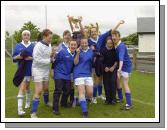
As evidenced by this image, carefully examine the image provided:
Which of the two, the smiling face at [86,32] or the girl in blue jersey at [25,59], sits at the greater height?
the smiling face at [86,32]

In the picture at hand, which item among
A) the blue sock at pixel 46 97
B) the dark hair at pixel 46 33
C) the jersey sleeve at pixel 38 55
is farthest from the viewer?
the blue sock at pixel 46 97

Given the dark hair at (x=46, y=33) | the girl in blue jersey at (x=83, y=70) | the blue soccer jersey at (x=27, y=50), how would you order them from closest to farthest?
the dark hair at (x=46, y=33) < the girl in blue jersey at (x=83, y=70) < the blue soccer jersey at (x=27, y=50)

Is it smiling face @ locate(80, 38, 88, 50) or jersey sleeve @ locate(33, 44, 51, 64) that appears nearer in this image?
jersey sleeve @ locate(33, 44, 51, 64)

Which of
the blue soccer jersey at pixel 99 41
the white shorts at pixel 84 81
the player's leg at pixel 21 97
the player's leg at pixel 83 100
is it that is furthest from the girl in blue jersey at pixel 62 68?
the blue soccer jersey at pixel 99 41

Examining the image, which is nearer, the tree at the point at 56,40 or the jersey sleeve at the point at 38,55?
the jersey sleeve at the point at 38,55

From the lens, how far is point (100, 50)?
8.27 metres

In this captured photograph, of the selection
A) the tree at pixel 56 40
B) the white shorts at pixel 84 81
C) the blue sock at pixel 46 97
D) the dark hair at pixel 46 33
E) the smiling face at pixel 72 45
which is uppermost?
the dark hair at pixel 46 33

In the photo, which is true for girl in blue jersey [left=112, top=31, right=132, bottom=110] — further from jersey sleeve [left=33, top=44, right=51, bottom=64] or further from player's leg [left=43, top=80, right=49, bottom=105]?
jersey sleeve [left=33, top=44, right=51, bottom=64]

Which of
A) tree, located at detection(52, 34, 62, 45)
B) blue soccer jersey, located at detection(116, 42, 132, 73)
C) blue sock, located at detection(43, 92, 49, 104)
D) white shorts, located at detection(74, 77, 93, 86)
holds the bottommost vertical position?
blue sock, located at detection(43, 92, 49, 104)

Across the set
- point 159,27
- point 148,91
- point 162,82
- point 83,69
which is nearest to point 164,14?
point 159,27

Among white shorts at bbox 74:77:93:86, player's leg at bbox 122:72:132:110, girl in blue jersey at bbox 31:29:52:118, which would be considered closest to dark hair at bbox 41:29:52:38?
girl in blue jersey at bbox 31:29:52:118

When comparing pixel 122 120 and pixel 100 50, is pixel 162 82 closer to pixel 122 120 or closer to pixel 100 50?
pixel 122 120

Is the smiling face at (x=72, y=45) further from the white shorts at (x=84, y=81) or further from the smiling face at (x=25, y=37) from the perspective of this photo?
the smiling face at (x=25, y=37)

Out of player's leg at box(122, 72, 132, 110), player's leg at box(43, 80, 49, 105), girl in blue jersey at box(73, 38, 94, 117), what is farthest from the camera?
player's leg at box(122, 72, 132, 110)
